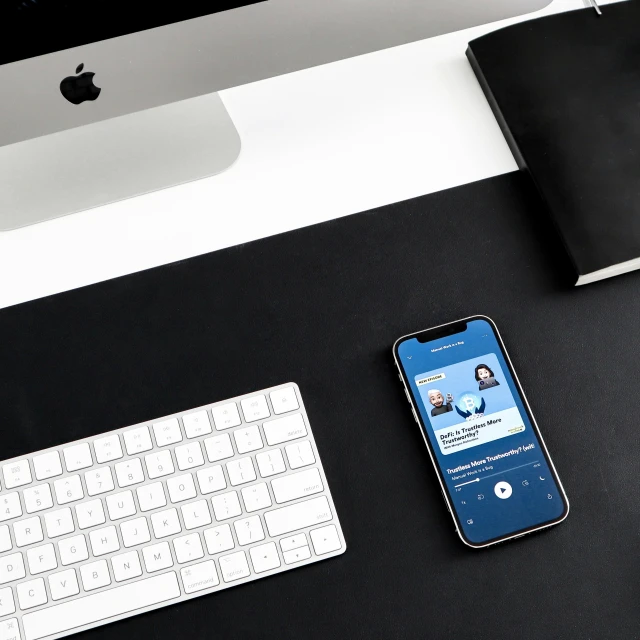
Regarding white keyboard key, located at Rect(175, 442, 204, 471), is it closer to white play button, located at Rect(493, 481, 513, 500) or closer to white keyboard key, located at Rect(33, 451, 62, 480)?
white keyboard key, located at Rect(33, 451, 62, 480)

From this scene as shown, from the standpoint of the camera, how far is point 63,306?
2.13 feet

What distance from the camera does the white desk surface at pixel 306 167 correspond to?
670 mm

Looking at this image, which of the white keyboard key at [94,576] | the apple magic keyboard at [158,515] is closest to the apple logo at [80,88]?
the apple magic keyboard at [158,515]

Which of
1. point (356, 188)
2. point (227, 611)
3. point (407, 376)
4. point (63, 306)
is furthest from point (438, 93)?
point (227, 611)

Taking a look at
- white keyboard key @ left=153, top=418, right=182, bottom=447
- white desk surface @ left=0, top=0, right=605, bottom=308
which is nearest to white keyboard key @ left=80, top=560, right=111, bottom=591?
white keyboard key @ left=153, top=418, right=182, bottom=447

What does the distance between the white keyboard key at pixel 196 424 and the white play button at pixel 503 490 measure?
0.80ft

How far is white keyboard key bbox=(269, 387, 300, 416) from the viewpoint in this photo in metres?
0.60

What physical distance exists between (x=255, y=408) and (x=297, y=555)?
4.9 inches

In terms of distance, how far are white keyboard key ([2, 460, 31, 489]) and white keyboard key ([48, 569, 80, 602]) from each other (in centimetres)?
8

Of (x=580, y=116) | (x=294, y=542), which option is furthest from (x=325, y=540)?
(x=580, y=116)

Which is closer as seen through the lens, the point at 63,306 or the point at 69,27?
the point at 69,27

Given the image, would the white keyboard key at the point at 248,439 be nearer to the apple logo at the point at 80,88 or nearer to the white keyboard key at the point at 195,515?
the white keyboard key at the point at 195,515

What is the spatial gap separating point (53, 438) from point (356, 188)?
36 cm

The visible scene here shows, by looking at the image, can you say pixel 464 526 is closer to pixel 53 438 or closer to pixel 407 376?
pixel 407 376
